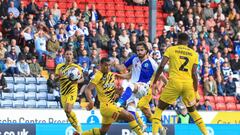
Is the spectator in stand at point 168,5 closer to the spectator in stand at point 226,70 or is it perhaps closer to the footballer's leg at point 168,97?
the spectator in stand at point 226,70

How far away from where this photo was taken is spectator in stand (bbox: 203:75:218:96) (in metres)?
33.2

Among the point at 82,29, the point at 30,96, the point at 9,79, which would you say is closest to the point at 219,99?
the point at 82,29

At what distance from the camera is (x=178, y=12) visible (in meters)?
36.3

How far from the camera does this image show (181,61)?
67.7ft

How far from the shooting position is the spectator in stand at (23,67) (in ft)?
99.1

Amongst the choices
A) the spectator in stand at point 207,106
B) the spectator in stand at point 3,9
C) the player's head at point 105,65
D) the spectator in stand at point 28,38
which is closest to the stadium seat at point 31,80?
the spectator in stand at point 28,38

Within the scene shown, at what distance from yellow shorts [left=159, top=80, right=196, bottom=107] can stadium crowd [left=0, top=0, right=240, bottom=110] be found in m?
9.85

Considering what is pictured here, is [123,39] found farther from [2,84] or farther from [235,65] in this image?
[2,84]

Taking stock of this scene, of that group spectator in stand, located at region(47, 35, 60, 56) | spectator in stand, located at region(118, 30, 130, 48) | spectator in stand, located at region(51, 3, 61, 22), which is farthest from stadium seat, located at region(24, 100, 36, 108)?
spectator in stand, located at region(118, 30, 130, 48)

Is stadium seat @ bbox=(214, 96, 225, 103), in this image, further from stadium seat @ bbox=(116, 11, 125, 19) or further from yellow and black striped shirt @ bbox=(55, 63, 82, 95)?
yellow and black striped shirt @ bbox=(55, 63, 82, 95)

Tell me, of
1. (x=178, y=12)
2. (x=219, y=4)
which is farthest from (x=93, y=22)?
(x=219, y=4)

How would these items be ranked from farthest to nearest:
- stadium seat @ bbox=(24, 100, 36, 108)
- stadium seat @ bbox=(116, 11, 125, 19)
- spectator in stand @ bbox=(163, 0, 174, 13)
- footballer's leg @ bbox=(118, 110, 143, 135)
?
spectator in stand @ bbox=(163, 0, 174, 13) < stadium seat @ bbox=(116, 11, 125, 19) < stadium seat @ bbox=(24, 100, 36, 108) < footballer's leg @ bbox=(118, 110, 143, 135)

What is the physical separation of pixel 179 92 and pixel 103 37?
1259 centimetres

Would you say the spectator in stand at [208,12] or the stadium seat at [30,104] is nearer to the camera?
the stadium seat at [30,104]
